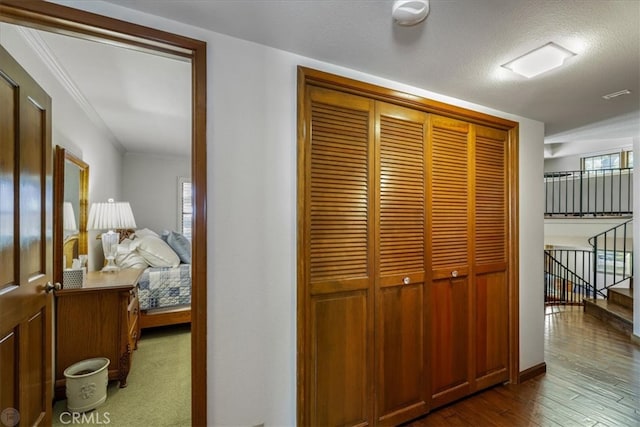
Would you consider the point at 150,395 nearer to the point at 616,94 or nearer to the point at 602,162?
the point at 616,94

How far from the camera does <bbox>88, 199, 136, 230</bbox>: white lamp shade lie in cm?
300

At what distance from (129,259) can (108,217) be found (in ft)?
2.35

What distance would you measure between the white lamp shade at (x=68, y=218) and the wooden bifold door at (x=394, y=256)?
202cm

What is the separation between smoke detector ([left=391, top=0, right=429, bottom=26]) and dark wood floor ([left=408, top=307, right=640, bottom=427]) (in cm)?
240

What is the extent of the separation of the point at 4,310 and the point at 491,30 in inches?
101

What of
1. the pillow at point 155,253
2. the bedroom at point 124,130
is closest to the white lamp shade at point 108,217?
the bedroom at point 124,130

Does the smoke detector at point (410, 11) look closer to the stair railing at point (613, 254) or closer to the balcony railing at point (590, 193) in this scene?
the stair railing at point (613, 254)

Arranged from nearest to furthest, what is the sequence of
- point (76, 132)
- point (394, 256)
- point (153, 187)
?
point (394, 256)
point (76, 132)
point (153, 187)

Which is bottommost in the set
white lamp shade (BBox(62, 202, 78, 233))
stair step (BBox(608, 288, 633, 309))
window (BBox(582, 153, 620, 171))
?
stair step (BBox(608, 288, 633, 309))

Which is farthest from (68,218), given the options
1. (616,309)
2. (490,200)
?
(616,309)

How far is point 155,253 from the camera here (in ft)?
11.9

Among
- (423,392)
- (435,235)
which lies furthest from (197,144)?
(423,392)

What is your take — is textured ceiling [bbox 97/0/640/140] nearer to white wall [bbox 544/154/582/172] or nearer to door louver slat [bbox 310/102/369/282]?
door louver slat [bbox 310/102/369/282]
